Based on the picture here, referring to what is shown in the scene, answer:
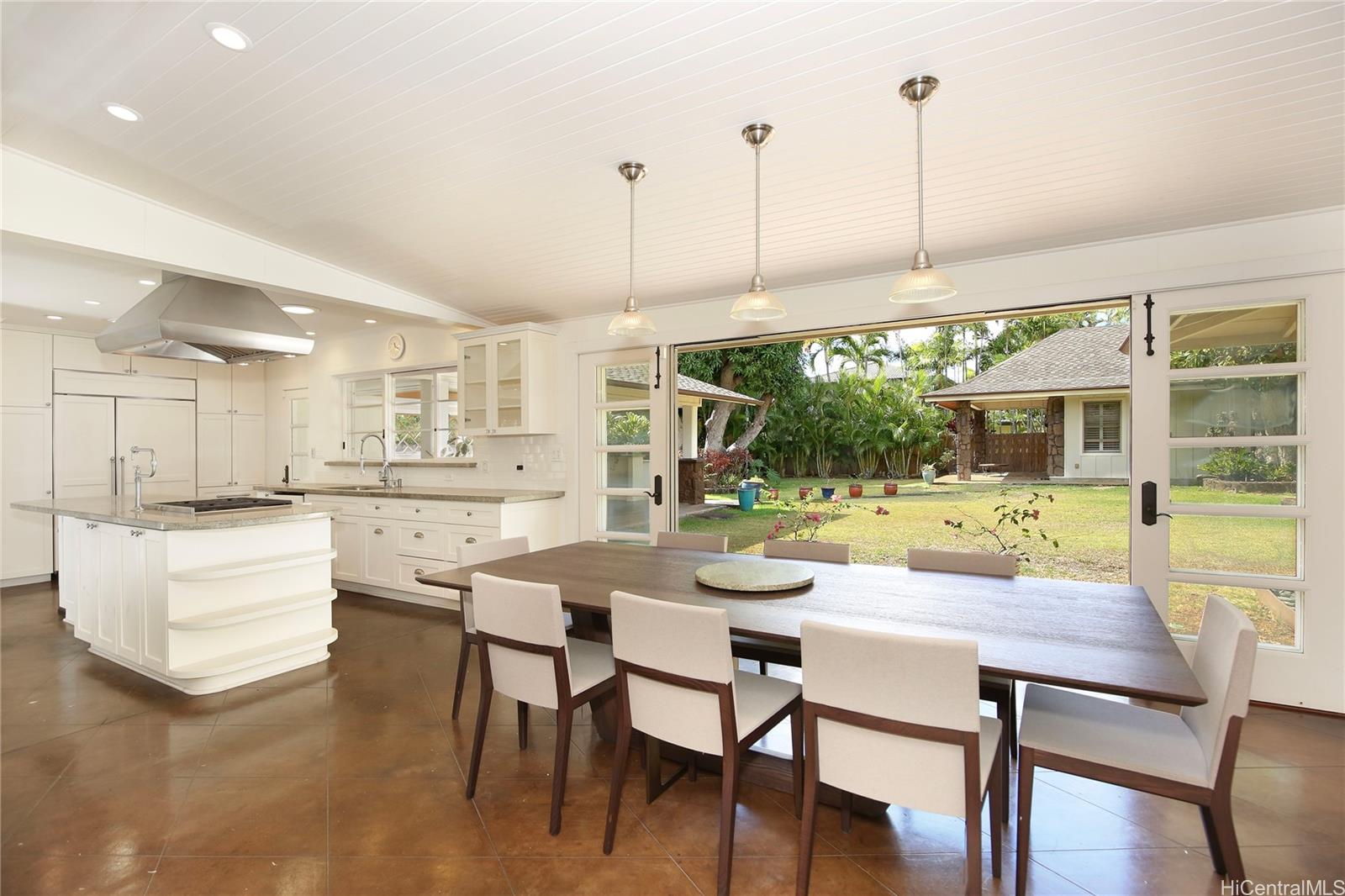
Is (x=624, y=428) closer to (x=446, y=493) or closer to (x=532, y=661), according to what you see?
(x=446, y=493)

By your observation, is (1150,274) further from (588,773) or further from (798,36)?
(588,773)

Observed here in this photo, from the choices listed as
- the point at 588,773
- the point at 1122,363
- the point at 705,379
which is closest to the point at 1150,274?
the point at 588,773

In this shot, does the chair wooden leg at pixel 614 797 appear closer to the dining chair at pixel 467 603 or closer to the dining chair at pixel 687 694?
the dining chair at pixel 687 694

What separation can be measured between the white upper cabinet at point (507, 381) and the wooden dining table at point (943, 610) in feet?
6.76

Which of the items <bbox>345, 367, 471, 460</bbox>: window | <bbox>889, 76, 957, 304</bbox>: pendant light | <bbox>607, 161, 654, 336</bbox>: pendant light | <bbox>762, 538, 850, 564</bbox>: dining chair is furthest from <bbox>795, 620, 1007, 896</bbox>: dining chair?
<bbox>345, 367, 471, 460</bbox>: window

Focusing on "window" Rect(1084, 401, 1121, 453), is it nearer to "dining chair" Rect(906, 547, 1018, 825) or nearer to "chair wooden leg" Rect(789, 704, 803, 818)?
"dining chair" Rect(906, 547, 1018, 825)

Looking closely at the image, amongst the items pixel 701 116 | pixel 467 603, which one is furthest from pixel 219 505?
pixel 701 116

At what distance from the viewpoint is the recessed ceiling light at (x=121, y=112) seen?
238cm

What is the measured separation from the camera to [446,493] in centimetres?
478

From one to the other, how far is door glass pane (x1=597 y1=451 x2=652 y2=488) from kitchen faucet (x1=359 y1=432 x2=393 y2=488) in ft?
6.99

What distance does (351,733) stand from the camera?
2738 mm

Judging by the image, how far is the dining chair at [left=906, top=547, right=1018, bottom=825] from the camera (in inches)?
84.5

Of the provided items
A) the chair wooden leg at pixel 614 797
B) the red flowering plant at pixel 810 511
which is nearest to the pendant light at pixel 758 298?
the chair wooden leg at pixel 614 797

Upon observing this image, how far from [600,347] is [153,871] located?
12.2 feet
